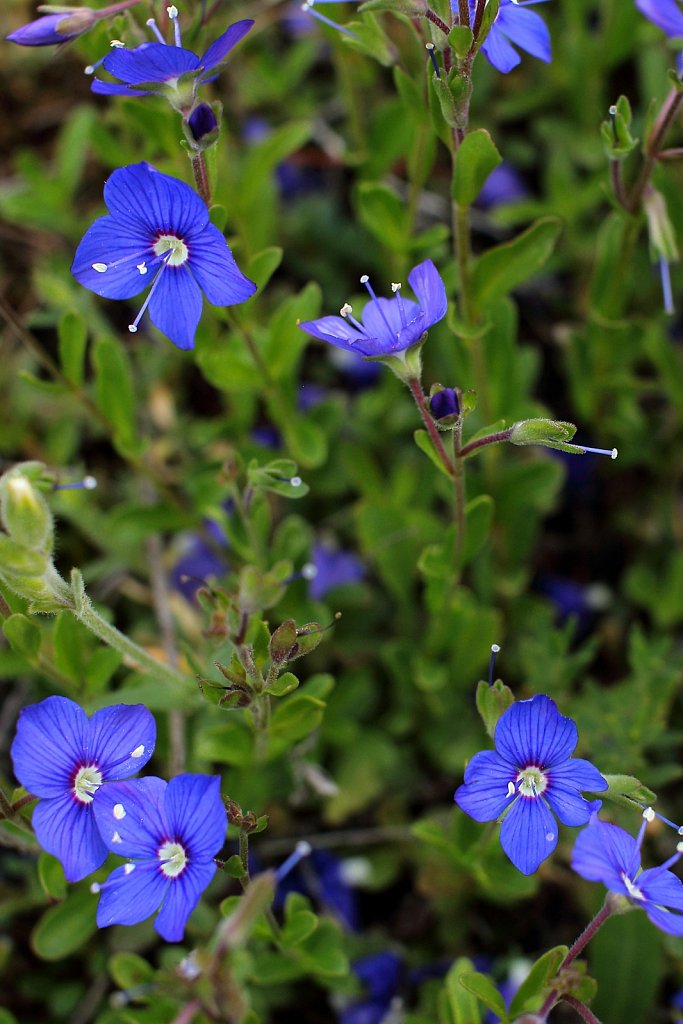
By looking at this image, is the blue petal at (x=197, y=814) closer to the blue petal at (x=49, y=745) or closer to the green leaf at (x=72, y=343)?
the blue petal at (x=49, y=745)

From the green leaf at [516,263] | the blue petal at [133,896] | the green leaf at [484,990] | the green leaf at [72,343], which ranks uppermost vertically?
the green leaf at [516,263]

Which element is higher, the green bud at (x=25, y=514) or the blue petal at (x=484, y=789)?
the green bud at (x=25, y=514)

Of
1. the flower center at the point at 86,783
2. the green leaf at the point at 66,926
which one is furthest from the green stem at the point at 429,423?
the green leaf at the point at 66,926

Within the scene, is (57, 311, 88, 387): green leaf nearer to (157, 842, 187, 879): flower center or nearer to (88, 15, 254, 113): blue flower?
(88, 15, 254, 113): blue flower

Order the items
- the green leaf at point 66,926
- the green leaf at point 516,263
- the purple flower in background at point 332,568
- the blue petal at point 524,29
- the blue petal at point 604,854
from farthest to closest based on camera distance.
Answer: the purple flower in background at point 332,568 < the green leaf at point 516,263 < the green leaf at point 66,926 < the blue petal at point 524,29 < the blue petal at point 604,854

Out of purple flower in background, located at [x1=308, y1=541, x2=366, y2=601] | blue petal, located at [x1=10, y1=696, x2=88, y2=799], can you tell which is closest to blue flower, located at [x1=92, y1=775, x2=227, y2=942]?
blue petal, located at [x1=10, y1=696, x2=88, y2=799]

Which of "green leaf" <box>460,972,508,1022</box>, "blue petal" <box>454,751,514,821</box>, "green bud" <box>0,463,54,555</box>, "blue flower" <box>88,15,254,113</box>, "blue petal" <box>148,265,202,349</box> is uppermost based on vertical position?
"blue flower" <box>88,15,254,113</box>
